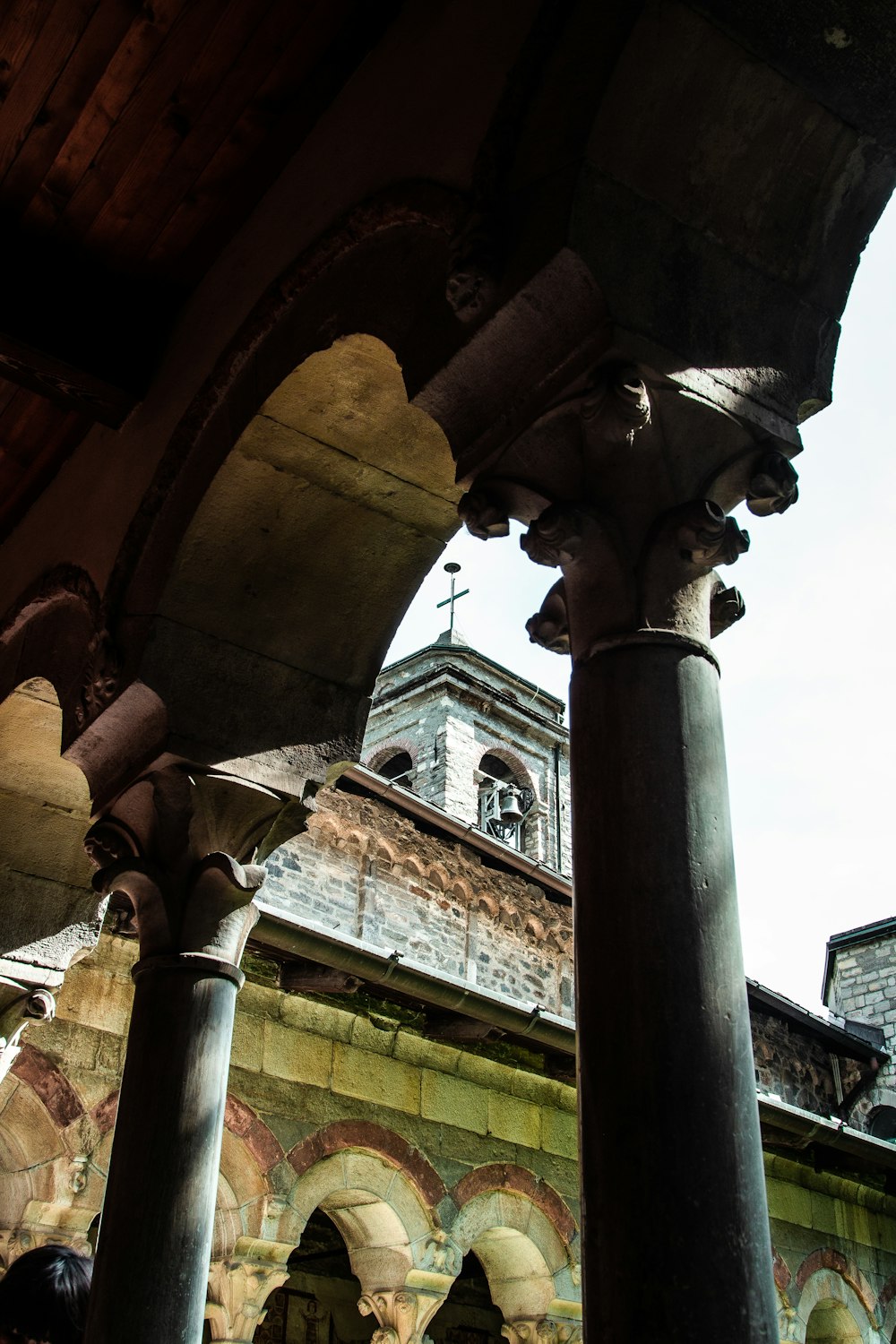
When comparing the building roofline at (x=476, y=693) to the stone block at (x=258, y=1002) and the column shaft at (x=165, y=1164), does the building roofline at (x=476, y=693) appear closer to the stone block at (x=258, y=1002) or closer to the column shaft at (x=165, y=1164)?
the stone block at (x=258, y=1002)

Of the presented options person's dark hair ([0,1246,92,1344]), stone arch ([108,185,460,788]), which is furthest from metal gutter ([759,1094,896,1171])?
person's dark hair ([0,1246,92,1344])

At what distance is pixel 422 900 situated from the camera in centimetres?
896

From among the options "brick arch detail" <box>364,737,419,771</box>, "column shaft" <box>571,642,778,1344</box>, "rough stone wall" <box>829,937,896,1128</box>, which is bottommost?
"column shaft" <box>571,642,778,1344</box>

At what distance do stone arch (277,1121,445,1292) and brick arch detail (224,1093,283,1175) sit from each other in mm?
151

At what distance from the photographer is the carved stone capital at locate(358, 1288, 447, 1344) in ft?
21.4

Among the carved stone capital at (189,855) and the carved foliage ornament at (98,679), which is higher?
the carved foliage ornament at (98,679)

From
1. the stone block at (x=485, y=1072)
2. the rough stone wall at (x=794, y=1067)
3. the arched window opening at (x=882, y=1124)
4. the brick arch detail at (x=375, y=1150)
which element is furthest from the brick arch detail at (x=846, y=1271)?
the arched window opening at (x=882, y=1124)

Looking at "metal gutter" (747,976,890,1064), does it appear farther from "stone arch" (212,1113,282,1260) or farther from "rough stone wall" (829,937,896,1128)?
"stone arch" (212,1113,282,1260)

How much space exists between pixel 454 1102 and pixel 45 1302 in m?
5.94

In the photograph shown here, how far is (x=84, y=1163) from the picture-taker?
5.64 m

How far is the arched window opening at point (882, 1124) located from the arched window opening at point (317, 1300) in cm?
621

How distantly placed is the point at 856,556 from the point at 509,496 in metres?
6.11

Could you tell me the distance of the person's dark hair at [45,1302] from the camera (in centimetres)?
171

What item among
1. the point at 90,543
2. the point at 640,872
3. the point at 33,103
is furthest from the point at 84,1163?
the point at 640,872
